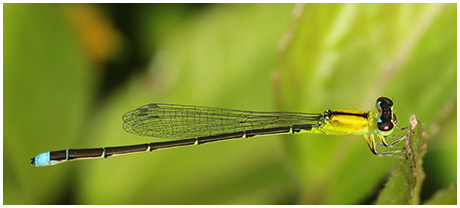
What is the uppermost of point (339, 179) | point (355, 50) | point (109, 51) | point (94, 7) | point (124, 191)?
point (94, 7)

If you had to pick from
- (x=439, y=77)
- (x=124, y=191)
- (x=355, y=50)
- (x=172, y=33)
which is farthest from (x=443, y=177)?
(x=172, y=33)

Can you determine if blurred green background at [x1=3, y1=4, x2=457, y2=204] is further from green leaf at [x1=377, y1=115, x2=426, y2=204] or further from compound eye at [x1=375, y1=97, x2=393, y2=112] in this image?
green leaf at [x1=377, y1=115, x2=426, y2=204]

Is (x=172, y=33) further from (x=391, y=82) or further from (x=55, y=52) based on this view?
(x=391, y=82)

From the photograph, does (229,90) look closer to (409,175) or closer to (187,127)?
(187,127)

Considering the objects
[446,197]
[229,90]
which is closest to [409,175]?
[446,197]

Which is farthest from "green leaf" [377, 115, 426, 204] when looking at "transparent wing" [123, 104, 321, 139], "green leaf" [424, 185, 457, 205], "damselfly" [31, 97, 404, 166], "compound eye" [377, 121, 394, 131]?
"transparent wing" [123, 104, 321, 139]

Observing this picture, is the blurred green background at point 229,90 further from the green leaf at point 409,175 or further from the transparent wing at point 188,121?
the green leaf at point 409,175

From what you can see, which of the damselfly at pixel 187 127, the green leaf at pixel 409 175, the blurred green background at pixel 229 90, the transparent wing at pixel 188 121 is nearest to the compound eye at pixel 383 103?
the blurred green background at pixel 229 90
